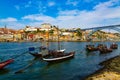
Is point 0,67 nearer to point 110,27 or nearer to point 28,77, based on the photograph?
point 28,77

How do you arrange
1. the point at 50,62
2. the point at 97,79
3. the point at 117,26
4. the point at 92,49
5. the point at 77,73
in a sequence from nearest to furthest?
the point at 97,79 → the point at 77,73 → the point at 50,62 → the point at 92,49 → the point at 117,26

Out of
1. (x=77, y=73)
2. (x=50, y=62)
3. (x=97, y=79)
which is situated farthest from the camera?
(x=50, y=62)

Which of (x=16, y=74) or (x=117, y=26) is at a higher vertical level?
(x=117, y=26)

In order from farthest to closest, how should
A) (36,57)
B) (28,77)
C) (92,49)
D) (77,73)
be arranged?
1. (92,49)
2. (36,57)
3. (77,73)
4. (28,77)

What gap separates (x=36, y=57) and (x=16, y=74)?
767 inches

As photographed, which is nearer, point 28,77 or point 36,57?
point 28,77

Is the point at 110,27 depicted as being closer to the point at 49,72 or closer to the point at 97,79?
the point at 49,72

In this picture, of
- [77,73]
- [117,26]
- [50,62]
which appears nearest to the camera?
[77,73]

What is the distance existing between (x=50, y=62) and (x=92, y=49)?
40.0 m

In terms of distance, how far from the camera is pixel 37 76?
34875 mm

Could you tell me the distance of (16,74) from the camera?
1409 inches

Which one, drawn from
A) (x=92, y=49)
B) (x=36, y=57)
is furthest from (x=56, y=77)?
(x=92, y=49)

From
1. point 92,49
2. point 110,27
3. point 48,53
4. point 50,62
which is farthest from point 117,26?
point 50,62

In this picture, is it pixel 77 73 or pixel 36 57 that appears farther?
pixel 36 57
